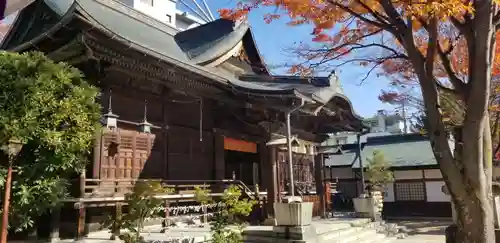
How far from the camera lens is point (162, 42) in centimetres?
1525

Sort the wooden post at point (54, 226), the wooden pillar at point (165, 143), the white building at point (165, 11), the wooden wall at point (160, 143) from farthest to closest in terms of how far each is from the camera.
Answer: the white building at point (165, 11)
the wooden pillar at point (165, 143)
the wooden wall at point (160, 143)
the wooden post at point (54, 226)

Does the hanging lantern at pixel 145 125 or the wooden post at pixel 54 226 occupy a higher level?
the hanging lantern at pixel 145 125

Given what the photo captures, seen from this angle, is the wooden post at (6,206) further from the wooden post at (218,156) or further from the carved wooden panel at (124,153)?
the wooden post at (218,156)

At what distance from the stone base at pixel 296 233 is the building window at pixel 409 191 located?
62.1 feet

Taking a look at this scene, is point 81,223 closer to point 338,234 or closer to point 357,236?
point 338,234

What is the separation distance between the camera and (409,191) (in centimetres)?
2748

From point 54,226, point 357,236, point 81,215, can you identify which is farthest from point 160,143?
point 357,236

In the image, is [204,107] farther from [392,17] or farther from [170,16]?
[170,16]

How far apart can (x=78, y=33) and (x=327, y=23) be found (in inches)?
213

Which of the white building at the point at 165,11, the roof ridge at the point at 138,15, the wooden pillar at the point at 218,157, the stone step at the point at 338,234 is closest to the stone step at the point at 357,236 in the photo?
the stone step at the point at 338,234

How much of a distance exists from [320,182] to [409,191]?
1047 centimetres

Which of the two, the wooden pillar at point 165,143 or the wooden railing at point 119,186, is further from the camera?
the wooden pillar at point 165,143

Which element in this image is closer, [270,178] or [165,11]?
[270,178]

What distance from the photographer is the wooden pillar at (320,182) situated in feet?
64.1
